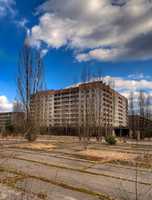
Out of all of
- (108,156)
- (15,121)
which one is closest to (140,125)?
(15,121)

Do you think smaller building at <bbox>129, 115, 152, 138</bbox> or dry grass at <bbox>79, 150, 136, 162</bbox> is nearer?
dry grass at <bbox>79, 150, 136, 162</bbox>

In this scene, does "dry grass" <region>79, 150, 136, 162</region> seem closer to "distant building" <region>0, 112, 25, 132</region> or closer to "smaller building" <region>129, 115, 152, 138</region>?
"distant building" <region>0, 112, 25, 132</region>

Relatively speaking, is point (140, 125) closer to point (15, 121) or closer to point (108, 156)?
point (15, 121)

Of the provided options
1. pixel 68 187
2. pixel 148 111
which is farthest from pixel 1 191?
pixel 148 111

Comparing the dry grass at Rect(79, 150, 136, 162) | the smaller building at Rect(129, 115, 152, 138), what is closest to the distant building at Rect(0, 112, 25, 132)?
the dry grass at Rect(79, 150, 136, 162)

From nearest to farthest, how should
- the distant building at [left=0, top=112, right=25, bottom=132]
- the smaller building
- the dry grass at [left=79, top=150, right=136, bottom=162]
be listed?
the dry grass at [left=79, top=150, right=136, bottom=162], the distant building at [left=0, top=112, right=25, bottom=132], the smaller building

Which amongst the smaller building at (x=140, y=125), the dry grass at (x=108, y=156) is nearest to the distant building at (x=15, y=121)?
the dry grass at (x=108, y=156)

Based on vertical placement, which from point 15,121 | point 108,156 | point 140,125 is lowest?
point 108,156

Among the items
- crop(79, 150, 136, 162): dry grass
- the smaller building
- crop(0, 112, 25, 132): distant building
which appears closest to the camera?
crop(79, 150, 136, 162): dry grass

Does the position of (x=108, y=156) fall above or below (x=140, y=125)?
below

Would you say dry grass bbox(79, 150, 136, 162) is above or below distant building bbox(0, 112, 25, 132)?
below

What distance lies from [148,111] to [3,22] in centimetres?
2694

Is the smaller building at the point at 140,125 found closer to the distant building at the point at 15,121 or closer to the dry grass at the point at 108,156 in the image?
the distant building at the point at 15,121

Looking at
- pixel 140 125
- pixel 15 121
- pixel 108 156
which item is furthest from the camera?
pixel 15 121
